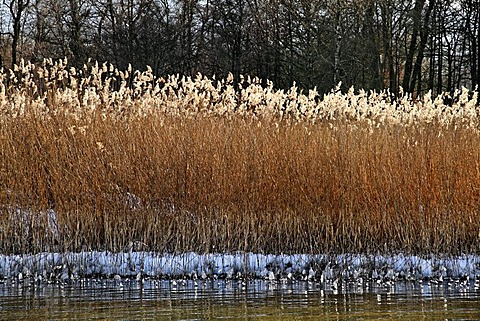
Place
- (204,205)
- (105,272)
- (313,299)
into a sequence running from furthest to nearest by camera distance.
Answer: (204,205)
(105,272)
(313,299)

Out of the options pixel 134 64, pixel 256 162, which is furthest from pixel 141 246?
pixel 134 64

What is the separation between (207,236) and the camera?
22.2 feet

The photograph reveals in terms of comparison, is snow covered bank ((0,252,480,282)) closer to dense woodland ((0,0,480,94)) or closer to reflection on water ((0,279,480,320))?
reflection on water ((0,279,480,320))

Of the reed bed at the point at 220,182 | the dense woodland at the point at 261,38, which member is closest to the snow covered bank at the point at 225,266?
the reed bed at the point at 220,182

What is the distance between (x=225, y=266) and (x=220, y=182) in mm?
888

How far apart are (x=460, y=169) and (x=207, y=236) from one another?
254 cm

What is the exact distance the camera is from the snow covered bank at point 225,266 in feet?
21.2

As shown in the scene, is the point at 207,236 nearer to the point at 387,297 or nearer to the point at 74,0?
the point at 387,297

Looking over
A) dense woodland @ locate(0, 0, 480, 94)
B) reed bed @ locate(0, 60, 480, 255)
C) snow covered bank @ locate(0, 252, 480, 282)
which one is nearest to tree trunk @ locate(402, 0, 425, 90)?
dense woodland @ locate(0, 0, 480, 94)

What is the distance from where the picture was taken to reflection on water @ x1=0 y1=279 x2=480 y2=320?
436 cm

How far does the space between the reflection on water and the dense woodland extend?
13086 millimetres

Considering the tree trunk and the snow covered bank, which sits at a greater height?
the tree trunk

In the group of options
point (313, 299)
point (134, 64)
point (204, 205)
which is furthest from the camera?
point (134, 64)

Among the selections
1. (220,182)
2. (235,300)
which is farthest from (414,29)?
(235,300)
